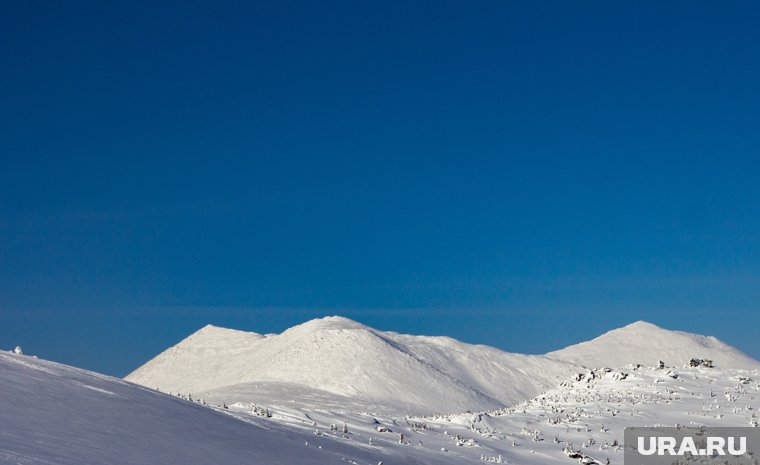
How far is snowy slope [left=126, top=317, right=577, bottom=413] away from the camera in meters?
77.0

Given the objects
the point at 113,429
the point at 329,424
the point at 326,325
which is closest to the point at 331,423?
the point at 329,424

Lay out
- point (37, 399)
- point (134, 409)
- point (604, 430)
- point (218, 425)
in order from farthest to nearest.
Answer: point (604, 430) → point (218, 425) → point (134, 409) → point (37, 399)

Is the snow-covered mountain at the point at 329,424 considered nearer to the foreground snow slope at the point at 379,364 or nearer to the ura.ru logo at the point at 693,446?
the ura.ru logo at the point at 693,446

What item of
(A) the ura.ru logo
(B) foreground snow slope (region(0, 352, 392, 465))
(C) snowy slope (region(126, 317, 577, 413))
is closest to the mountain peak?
(C) snowy slope (region(126, 317, 577, 413))

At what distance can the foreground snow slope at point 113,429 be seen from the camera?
31.2 feet

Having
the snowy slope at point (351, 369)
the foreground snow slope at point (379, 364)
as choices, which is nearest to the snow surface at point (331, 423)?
the foreground snow slope at point (379, 364)

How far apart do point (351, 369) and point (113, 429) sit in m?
71.9

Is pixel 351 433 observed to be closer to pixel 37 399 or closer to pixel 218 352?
pixel 37 399

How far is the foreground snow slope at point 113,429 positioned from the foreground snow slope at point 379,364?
48.3 metres

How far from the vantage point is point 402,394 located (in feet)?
255

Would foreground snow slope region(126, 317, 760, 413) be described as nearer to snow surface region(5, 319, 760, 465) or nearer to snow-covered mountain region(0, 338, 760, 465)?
snow surface region(5, 319, 760, 465)

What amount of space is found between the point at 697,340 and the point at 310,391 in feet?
233

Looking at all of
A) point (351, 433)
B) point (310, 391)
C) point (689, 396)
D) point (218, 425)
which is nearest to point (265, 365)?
point (310, 391)

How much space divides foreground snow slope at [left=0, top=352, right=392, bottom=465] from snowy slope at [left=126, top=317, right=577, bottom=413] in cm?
5167
